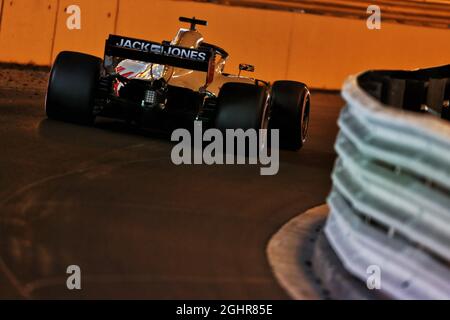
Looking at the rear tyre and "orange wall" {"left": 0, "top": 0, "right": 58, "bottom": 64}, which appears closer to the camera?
the rear tyre

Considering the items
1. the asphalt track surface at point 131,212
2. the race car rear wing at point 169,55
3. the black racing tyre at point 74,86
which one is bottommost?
the asphalt track surface at point 131,212

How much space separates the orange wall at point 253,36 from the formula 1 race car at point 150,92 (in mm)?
6996

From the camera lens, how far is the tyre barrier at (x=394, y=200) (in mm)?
6137

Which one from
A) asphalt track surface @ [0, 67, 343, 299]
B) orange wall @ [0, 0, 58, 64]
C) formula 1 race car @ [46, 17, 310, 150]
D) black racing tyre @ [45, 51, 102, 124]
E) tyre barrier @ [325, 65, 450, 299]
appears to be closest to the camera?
tyre barrier @ [325, 65, 450, 299]

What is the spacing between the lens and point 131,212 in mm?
8758

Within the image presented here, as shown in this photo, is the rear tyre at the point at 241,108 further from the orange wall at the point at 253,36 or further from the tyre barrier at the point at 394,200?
the orange wall at the point at 253,36

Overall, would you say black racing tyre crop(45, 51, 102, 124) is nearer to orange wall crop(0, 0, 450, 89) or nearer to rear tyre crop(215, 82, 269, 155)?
rear tyre crop(215, 82, 269, 155)

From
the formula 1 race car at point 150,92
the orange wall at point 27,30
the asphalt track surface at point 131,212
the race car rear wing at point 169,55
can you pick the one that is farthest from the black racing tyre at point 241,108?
the orange wall at point 27,30

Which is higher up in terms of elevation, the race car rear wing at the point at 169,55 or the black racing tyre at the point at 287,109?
the race car rear wing at the point at 169,55

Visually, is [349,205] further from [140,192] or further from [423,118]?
[140,192]

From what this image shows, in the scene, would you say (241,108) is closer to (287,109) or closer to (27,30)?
(287,109)

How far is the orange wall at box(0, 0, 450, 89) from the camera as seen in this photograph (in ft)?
65.8

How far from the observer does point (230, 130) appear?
12719mm

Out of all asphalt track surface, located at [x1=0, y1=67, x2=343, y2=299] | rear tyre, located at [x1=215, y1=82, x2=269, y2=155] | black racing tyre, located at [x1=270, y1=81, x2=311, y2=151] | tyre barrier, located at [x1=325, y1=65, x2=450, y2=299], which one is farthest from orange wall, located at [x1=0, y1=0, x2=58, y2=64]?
tyre barrier, located at [x1=325, y1=65, x2=450, y2=299]
